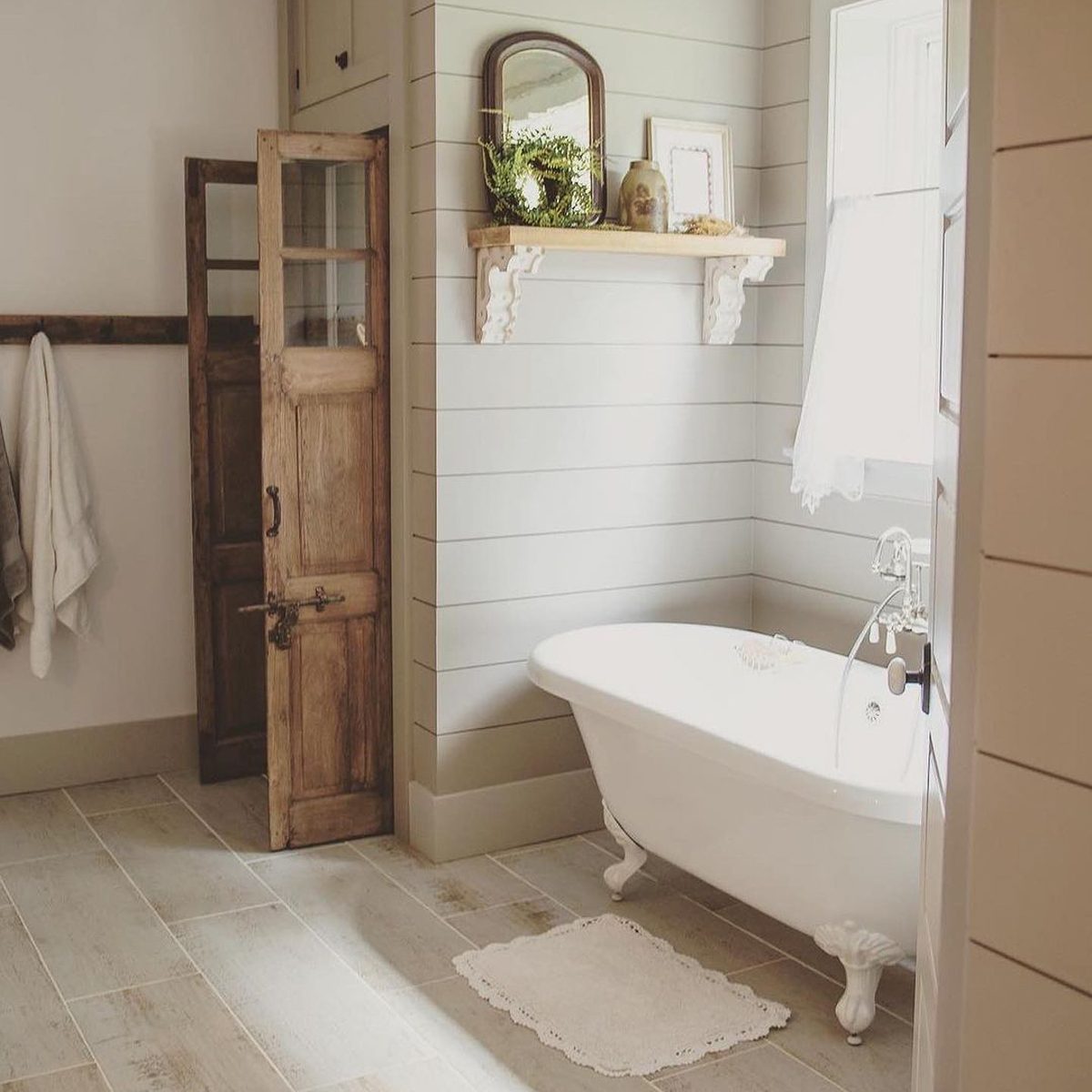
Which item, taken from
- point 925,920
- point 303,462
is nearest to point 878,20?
point 303,462

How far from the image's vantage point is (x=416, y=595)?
4.08 meters

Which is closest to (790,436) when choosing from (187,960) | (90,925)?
(187,960)

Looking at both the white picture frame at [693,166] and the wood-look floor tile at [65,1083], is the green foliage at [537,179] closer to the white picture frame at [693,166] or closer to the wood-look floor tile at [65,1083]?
the white picture frame at [693,166]

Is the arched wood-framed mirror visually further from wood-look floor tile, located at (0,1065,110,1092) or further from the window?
wood-look floor tile, located at (0,1065,110,1092)

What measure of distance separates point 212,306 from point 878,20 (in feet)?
7.17

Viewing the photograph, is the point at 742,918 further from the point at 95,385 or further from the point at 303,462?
the point at 95,385

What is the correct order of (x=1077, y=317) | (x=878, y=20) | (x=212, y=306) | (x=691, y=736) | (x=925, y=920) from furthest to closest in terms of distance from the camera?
1. (x=212, y=306)
2. (x=878, y=20)
3. (x=691, y=736)
4. (x=925, y=920)
5. (x=1077, y=317)

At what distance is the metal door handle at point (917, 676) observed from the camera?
188 cm

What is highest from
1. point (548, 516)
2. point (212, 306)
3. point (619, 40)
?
point (619, 40)

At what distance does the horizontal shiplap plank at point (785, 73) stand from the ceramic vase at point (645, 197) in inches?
21.7

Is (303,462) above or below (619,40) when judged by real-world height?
below

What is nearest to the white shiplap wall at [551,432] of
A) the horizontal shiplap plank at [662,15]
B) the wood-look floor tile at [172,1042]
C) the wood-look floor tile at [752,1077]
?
the horizontal shiplap plank at [662,15]

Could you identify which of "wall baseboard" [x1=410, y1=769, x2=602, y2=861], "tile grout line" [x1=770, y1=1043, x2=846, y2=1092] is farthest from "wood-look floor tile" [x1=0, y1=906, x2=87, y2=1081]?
"tile grout line" [x1=770, y1=1043, x2=846, y2=1092]

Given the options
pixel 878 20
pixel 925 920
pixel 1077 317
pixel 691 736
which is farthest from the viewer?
pixel 878 20
